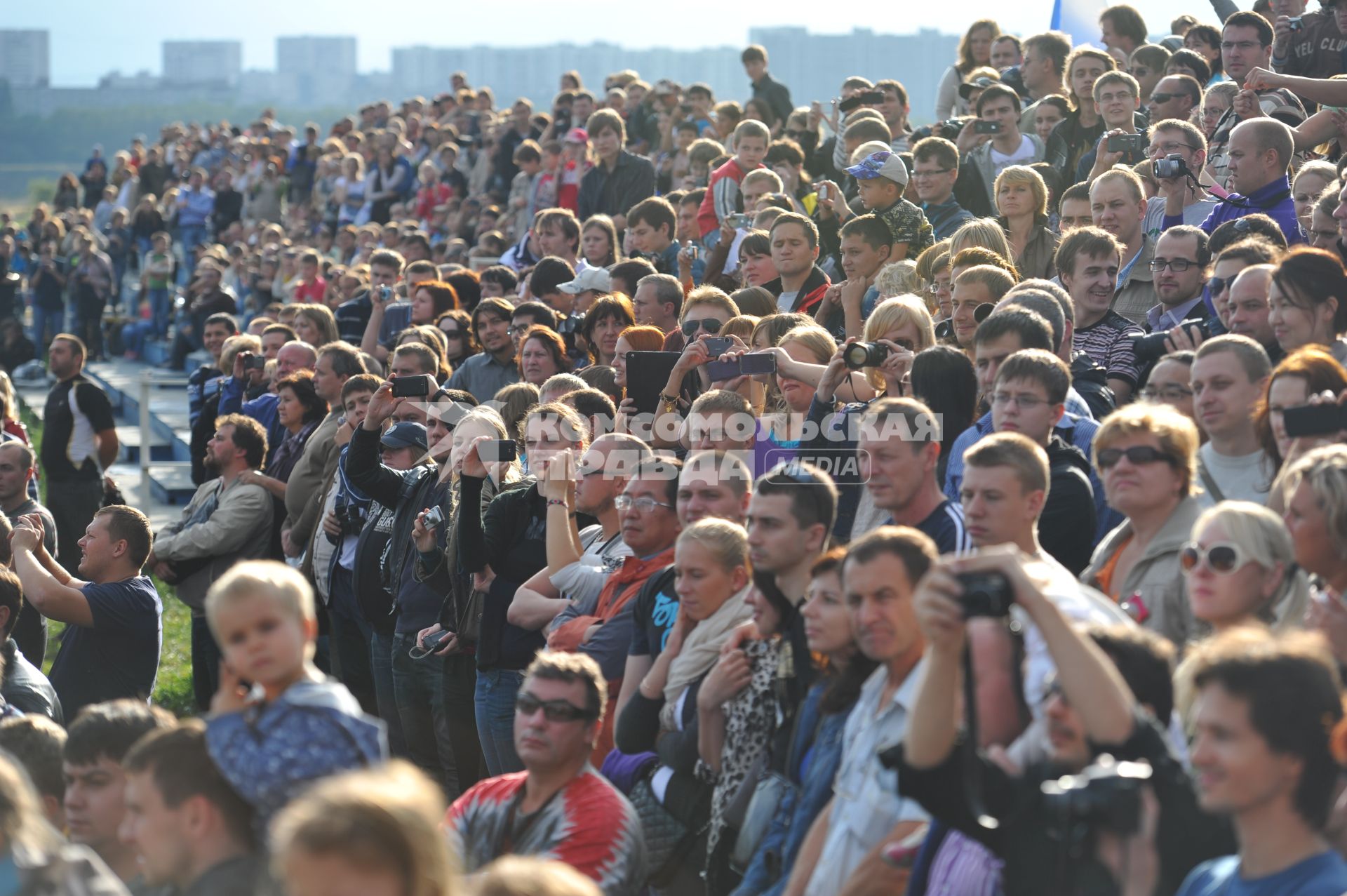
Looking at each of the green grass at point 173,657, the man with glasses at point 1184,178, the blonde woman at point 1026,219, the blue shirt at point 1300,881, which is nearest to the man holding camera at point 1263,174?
the man with glasses at point 1184,178

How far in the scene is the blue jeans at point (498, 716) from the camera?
21.6ft

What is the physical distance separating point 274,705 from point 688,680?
61.7 inches

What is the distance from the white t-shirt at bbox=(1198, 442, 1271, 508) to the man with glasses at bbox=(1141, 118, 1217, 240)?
3406 mm

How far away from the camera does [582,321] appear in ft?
29.2

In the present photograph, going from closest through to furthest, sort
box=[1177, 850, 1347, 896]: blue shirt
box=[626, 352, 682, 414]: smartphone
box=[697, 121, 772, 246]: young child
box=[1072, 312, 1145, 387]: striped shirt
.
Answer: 1. box=[1177, 850, 1347, 896]: blue shirt
2. box=[1072, 312, 1145, 387]: striped shirt
3. box=[626, 352, 682, 414]: smartphone
4. box=[697, 121, 772, 246]: young child

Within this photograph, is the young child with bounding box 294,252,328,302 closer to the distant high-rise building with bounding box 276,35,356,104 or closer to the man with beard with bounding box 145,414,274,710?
the man with beard with bounding box 145,414,274,710

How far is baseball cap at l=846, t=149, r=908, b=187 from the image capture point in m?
8.76

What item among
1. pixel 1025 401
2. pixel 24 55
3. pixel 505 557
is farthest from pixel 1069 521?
pixel 24 55

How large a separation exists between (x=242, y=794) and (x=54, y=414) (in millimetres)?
9038

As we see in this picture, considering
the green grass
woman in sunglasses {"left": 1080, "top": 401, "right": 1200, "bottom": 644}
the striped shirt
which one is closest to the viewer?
woman in sunglasses {"left": 1080, "top": 401, "right": 1200, "bottom": 644}

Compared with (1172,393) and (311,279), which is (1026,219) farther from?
(311,279)

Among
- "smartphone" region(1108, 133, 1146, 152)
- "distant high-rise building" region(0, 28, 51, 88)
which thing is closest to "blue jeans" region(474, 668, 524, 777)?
"smartphone" region(1108, 133, 1146, 152)

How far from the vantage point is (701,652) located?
16.7ft

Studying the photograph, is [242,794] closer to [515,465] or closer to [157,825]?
[157,825]
